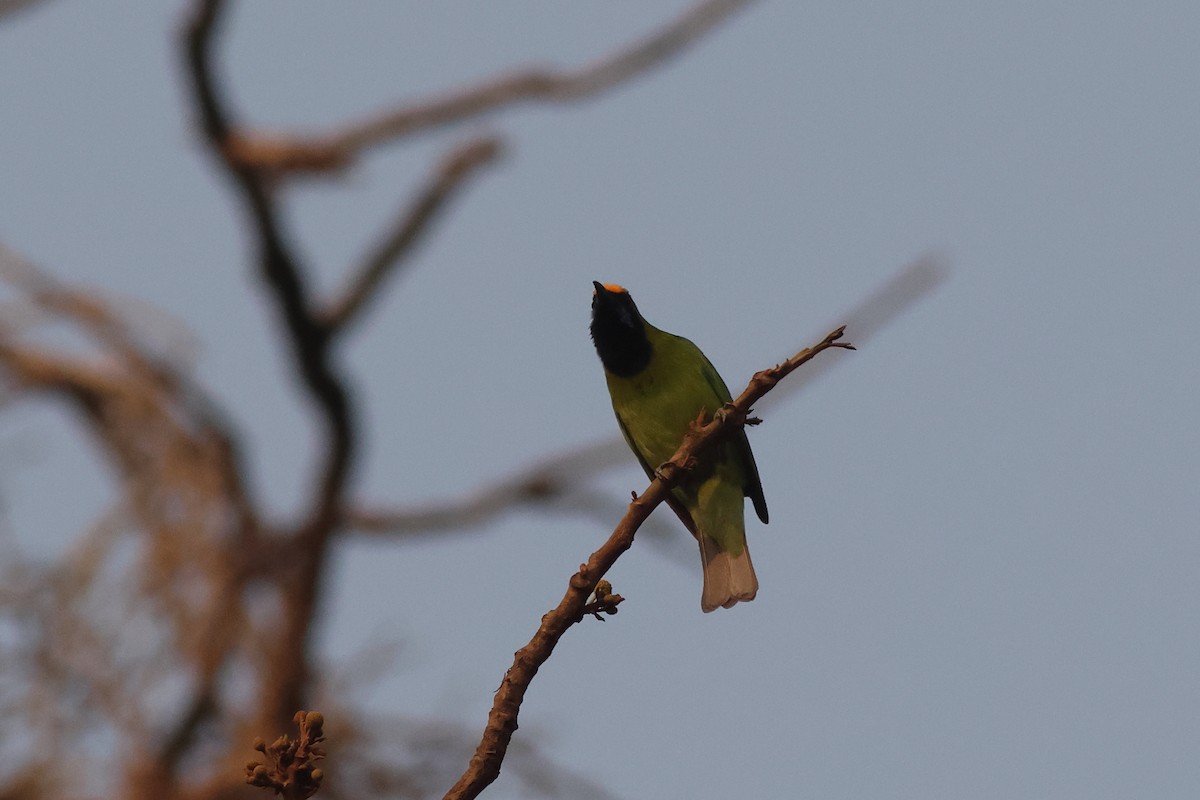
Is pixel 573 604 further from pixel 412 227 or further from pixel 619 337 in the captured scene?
pixel 412 227

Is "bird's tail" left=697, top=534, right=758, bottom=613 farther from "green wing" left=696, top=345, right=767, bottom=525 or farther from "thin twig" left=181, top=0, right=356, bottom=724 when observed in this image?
"thin twig" left=181, top=0, right=356, bottom=724

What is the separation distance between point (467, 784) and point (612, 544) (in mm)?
643

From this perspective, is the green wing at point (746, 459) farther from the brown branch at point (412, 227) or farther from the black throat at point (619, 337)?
the brown branch at point (412, 227)

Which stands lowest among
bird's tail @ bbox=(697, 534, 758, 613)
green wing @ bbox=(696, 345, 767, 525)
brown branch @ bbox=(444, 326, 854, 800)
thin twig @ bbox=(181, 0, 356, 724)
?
brown branch @ bbox=(444, 326, 854, 800)

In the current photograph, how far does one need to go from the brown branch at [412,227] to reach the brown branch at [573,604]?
5.13 m

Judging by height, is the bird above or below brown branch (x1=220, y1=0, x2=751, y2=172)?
below

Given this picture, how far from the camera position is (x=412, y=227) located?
28.5ft

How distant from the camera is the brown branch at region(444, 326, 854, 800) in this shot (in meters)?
2.71

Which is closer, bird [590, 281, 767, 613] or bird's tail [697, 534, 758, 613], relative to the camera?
bird's tail [697, 534, 758, 613]

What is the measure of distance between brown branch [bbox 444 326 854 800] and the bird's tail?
1.69m

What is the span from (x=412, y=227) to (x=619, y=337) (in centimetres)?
304

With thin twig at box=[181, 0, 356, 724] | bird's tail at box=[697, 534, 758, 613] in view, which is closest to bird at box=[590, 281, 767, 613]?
bird's tail at box=[697, 534, 758, 613]

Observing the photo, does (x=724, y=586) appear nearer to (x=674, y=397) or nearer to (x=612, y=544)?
(x=674, y=397)

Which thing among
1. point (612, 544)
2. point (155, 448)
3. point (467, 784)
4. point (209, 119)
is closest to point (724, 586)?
point (612, 544)
